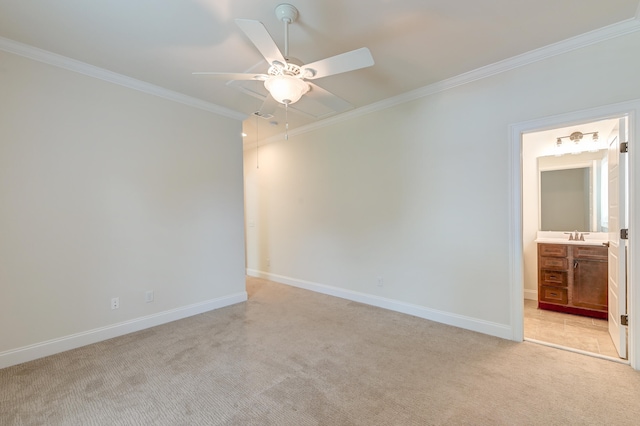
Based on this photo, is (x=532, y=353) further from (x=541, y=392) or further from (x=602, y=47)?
(x=602, y=47)

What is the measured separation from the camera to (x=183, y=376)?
2.13m

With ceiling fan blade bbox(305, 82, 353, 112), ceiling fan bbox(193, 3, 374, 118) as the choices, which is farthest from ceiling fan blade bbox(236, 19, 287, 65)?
ceiling fan blade bbox(305, 82, 353, 112)

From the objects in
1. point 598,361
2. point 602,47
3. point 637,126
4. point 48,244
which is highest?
point 602,47

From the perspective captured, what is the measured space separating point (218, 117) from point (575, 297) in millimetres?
5122

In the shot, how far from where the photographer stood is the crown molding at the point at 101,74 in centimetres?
234

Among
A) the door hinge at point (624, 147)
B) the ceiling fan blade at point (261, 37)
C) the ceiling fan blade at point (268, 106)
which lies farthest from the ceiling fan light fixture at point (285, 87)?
the door hinge at point (624, 147)

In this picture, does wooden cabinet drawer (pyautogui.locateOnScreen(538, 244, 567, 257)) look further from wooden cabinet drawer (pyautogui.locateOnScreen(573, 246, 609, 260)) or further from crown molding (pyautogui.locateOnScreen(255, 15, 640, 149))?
crown molding (pyautogui.locateOnScreen(255, 15, 640, 149))

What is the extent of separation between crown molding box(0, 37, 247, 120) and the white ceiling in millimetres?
86

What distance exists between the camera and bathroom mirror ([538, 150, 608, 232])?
357 cm

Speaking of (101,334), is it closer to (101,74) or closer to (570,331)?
(101,74)

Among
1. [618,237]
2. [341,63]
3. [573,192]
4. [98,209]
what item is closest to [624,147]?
[618,237]

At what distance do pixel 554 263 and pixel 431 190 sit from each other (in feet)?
6.54

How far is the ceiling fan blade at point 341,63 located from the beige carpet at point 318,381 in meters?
2.20

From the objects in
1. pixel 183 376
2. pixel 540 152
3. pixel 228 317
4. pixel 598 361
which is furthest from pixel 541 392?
pixel 540 152
